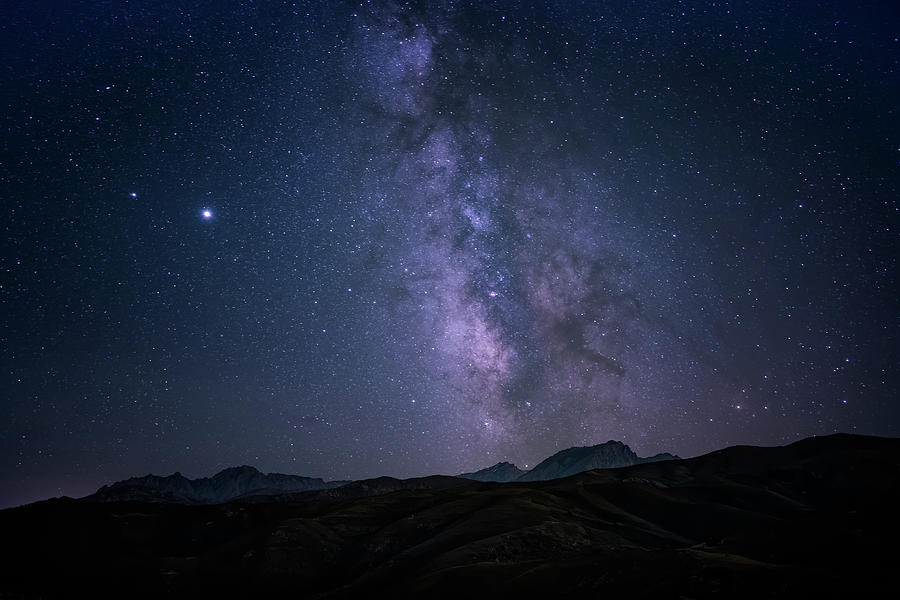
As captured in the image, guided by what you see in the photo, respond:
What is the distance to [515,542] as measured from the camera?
59500 mm

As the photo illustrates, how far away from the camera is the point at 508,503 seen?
8438 cm

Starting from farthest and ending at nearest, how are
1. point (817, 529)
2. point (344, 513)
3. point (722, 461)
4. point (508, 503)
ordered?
point (722, 461) < point (344, 513) < point (508, 503) < point (817, 529)

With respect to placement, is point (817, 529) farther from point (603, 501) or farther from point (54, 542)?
point (54, 542)

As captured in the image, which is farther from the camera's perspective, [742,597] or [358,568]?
[358,568]

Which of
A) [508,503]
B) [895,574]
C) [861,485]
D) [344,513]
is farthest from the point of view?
[861,485]

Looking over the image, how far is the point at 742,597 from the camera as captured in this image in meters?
28.8

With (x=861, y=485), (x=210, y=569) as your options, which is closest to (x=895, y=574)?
(x=210, y=569)

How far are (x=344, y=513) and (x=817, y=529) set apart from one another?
3099 inches

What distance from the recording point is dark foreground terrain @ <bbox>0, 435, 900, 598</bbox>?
3670 cm

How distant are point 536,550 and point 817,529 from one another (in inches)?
1148

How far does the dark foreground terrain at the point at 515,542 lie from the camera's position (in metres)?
36.7

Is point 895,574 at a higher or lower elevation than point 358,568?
higher

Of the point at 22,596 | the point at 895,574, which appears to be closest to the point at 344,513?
the point at 22,596

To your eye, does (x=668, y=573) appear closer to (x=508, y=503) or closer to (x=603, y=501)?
(x=508, y=503)
